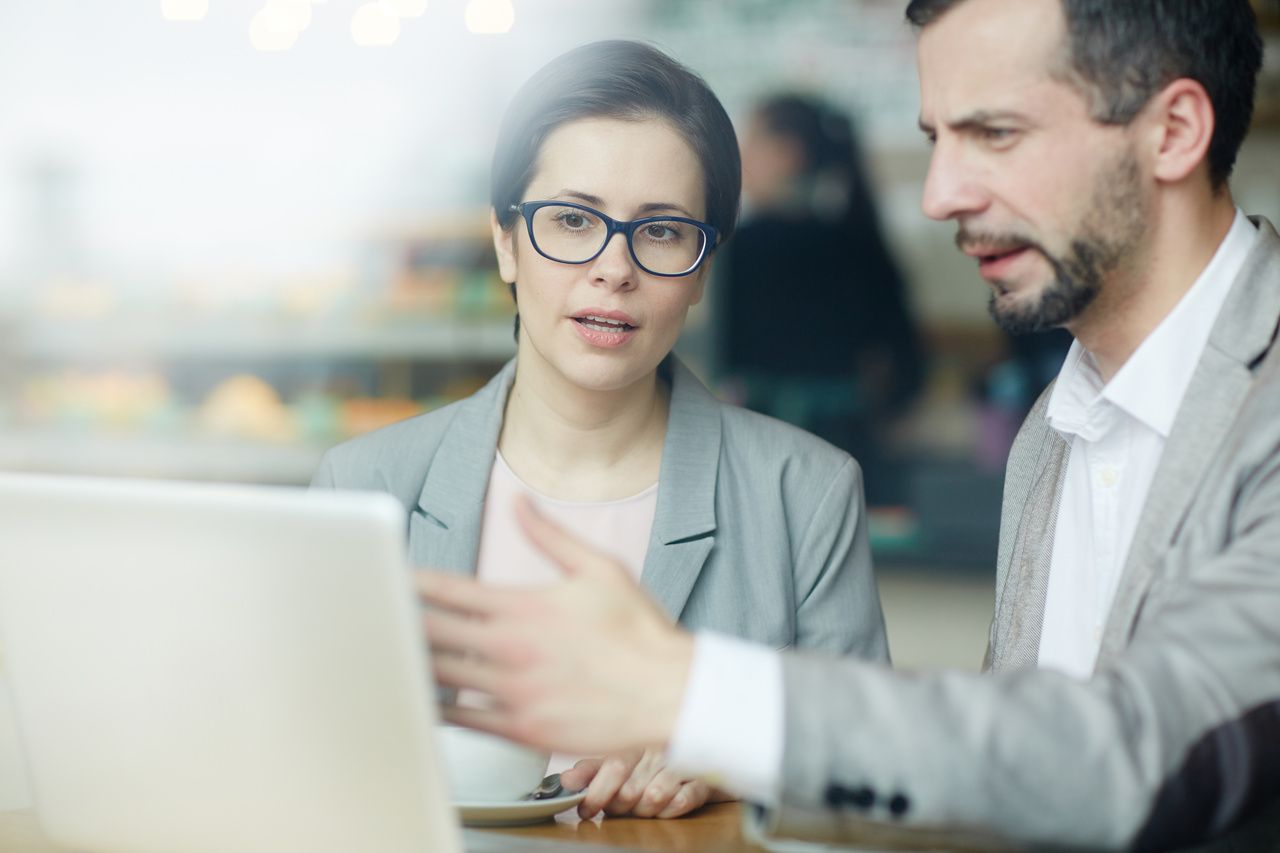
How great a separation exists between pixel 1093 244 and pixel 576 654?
694 mm

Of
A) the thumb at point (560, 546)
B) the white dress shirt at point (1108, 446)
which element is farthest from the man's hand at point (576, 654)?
the white dress shirt at point (1108, 446)

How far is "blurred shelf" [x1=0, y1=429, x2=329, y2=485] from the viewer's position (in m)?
4.25

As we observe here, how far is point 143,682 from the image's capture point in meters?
0.90

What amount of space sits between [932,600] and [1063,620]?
7.73 ft

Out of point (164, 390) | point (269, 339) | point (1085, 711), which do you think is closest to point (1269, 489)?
point (1085, 711)

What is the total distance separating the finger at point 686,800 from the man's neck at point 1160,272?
568 millimetres

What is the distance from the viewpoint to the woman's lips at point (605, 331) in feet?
5.33

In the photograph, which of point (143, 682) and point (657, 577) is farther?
point (657, 577)

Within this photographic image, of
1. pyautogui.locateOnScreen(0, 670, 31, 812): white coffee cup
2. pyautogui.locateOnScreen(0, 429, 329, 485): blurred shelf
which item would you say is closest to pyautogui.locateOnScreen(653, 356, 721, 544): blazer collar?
pyautogui.locateOnScreen(0, 670, 31, 812): white coffee cup

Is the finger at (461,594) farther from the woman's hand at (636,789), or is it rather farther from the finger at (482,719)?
the woman's hand at (636,789)

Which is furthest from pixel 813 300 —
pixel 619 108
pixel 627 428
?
pixel 619 108

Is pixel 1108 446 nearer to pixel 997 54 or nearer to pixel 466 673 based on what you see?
pixel 997 54

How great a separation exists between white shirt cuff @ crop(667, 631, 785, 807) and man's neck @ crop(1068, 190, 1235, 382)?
630mm

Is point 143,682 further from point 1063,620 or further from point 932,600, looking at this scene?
point 932,600
